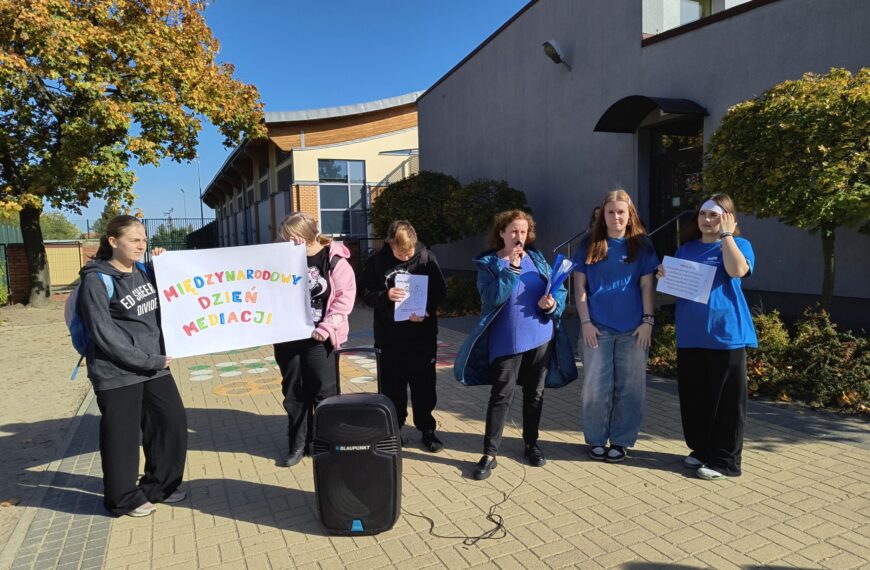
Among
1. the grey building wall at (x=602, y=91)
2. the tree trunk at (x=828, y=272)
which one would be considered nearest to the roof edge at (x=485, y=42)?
the grey building wall at (x=602, y=91)

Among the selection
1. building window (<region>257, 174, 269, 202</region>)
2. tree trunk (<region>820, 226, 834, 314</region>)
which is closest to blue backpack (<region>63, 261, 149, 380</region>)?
tree trunk (<region>820, 226, 834, 314</region>)

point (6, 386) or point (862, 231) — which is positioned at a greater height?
point (862, 231)

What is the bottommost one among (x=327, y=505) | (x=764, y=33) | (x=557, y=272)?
(x=327, y=505)

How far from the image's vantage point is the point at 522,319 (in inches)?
154

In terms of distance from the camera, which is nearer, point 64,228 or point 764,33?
point 764,33

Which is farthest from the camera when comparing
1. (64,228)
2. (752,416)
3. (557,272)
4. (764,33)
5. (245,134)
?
(64,228)

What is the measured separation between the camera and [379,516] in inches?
126

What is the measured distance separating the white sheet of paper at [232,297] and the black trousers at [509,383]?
1.37m

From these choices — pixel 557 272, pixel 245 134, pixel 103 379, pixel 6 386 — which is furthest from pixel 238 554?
pixel 245 134

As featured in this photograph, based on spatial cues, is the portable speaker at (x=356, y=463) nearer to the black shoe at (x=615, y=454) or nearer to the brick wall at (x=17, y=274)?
the black shoe at (x=615, y=454)

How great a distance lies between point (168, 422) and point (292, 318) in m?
1.02

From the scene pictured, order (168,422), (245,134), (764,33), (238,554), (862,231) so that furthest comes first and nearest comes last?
(245,134)
(764,33)
(862,231)
(168,422)
(238,554)

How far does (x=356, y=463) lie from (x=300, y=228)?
180 cm

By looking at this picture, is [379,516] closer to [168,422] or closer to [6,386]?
[168,422]
